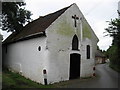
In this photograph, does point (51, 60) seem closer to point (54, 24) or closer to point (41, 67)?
point (41, 67)

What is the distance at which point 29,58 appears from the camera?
1848 centimetres

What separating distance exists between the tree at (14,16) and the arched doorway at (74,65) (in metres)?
10.2

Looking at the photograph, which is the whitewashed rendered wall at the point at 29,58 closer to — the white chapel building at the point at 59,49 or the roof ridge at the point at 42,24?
the white chapel building at the point at 59,49

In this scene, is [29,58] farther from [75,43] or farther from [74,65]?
[75,43]

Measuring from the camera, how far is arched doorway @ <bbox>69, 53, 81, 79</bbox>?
1809 cm

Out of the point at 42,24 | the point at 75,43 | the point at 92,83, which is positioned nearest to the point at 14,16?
the point at 42,24

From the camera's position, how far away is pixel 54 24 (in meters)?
16.5

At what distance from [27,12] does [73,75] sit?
13.5m

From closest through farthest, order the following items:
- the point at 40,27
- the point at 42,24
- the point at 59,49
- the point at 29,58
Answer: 1. the point at 59,49
2. the point at 40,27
3. the point at 29,58
4. the point at 42,24

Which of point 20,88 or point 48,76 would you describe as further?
point 48,76

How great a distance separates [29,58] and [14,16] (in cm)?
903

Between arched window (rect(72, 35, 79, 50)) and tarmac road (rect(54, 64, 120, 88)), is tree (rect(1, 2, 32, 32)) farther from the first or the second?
tarmac road (rect(54, 64, 120, 88))

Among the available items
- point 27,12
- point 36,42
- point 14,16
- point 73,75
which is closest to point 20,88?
point 36,42

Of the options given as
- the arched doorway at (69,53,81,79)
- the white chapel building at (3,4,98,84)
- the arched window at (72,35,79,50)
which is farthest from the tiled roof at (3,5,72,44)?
the arched doorway at (69,53,81,79)
